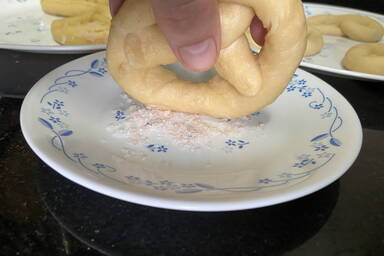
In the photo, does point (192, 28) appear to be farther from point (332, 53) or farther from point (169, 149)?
point (332, 53)

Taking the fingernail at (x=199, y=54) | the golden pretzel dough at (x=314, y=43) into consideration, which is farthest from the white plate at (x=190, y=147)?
the golden pretzel dough at (x=314, y=43)

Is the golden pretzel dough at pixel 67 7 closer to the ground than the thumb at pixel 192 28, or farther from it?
closer to the ground

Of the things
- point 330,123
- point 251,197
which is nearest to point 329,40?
point 330,123

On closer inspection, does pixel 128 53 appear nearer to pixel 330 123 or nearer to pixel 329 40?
pixel 330 123

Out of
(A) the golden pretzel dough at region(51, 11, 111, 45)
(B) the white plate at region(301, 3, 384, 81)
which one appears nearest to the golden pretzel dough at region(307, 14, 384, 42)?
(B) the white plate at region(301, 3, 384, 81)

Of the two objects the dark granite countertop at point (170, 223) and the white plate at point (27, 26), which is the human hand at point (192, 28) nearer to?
the dark granite countertop at point (170, 223)

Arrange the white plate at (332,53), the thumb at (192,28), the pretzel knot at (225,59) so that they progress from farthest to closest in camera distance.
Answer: the white plate at (332,53) < the pretzel knot at (225,59) < the thumb at (192,28)
